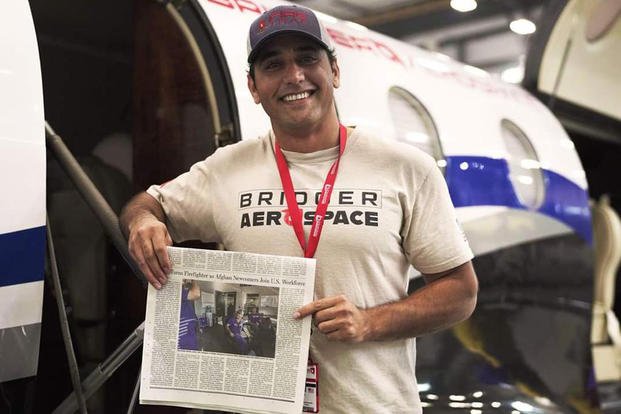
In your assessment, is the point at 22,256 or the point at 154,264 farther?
the point at 22,256

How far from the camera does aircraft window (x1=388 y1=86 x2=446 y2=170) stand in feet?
13.5

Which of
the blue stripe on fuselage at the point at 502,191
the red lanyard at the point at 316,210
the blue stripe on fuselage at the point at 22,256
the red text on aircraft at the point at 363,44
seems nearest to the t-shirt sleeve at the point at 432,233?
the red lanyard at the point at 316,210

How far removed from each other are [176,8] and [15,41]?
980 mm

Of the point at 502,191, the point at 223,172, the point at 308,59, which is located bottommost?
the point at 223,172

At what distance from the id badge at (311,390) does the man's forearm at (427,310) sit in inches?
6.1

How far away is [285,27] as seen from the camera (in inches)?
80.0

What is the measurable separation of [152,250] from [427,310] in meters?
0.66

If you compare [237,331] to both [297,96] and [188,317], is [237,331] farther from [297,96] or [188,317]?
[297,96]

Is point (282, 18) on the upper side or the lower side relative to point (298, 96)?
upper

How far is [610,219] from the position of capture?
23.9 ft

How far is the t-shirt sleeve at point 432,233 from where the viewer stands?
80.7 inches

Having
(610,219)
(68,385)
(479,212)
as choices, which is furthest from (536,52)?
(68,385)

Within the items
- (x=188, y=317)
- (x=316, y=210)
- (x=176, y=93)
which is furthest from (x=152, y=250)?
(x=176, y=93)

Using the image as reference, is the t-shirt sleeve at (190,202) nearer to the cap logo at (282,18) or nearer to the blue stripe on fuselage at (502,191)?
the cap logo at (282,18)
